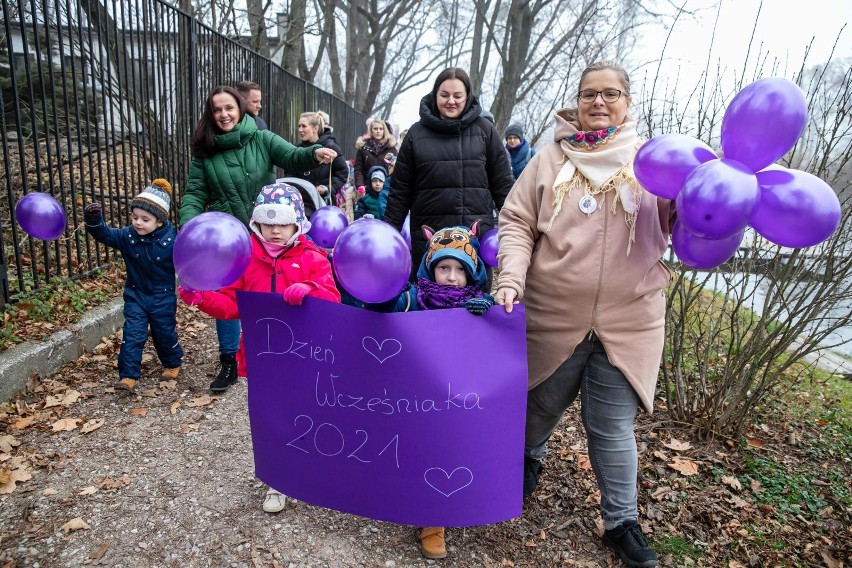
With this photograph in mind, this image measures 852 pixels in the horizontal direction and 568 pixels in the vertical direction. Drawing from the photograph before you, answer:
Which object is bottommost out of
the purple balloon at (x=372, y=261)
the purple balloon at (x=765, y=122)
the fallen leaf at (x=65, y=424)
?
the fallen leaf at (x=65, y=424)

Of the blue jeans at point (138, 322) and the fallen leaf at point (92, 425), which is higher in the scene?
the blue jeans at point (138, 322)

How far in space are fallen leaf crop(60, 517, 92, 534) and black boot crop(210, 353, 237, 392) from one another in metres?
1.44

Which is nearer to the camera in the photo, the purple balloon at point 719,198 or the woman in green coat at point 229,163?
the purple balloon at point 719,198

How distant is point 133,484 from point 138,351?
124 centimetres

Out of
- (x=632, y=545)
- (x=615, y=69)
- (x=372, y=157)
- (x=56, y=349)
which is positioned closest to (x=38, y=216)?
(x=56, y=349)

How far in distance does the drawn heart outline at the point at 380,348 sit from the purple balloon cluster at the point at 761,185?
113 centimetres

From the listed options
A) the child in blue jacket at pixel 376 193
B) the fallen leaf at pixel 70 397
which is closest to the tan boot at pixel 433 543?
the fallen leaf at pixel 70 397

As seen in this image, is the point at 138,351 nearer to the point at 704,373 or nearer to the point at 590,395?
the point at 590,395

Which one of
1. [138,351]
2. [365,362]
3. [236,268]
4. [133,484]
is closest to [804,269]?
[365,362]

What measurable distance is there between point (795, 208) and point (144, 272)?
3657 mm

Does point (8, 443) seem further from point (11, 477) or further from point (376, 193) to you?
point (376, 193)

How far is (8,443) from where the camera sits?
3.04 meters

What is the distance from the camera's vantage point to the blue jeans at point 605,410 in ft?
7.62

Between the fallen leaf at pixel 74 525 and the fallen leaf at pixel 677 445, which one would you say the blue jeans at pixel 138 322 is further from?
the fallen leaf at pixel 677 445
